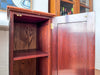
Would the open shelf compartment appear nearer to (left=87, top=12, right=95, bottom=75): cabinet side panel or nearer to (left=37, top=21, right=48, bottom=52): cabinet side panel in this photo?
(left=37, top=21, right=48, bottom=52): cabinet side panel

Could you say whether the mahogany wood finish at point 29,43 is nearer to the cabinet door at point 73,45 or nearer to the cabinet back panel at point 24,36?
the cabinet back panel at point 24,36

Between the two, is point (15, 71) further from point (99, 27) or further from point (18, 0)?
point (99, 27)

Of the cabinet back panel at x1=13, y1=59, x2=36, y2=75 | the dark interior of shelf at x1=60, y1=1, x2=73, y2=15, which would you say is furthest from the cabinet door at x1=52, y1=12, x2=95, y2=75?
the dark interior of shelf at x1=60, y1=1, x2=73, y2=15

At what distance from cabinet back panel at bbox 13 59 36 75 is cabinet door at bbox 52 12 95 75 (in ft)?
1.54

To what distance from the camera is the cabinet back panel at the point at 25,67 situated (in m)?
1.08

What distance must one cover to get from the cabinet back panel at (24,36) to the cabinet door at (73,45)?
474 millimetres

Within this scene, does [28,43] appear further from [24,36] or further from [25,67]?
[25,67]

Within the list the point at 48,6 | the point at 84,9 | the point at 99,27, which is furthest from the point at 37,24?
the point at 99,27

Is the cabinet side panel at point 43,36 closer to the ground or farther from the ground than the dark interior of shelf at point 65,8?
closer to the ground

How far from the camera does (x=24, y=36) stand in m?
1.15

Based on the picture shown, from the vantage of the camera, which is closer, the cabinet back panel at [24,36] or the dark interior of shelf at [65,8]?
the cabinet back panel at [24,36]

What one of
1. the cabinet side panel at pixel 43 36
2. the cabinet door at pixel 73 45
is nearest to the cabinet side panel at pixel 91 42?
the cabinet door at pixel 73 45

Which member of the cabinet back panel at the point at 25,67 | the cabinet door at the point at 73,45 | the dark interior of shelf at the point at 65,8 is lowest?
the cabinet back panel at the point at 25,67

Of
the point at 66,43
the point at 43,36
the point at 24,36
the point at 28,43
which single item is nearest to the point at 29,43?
the point at 28,43
